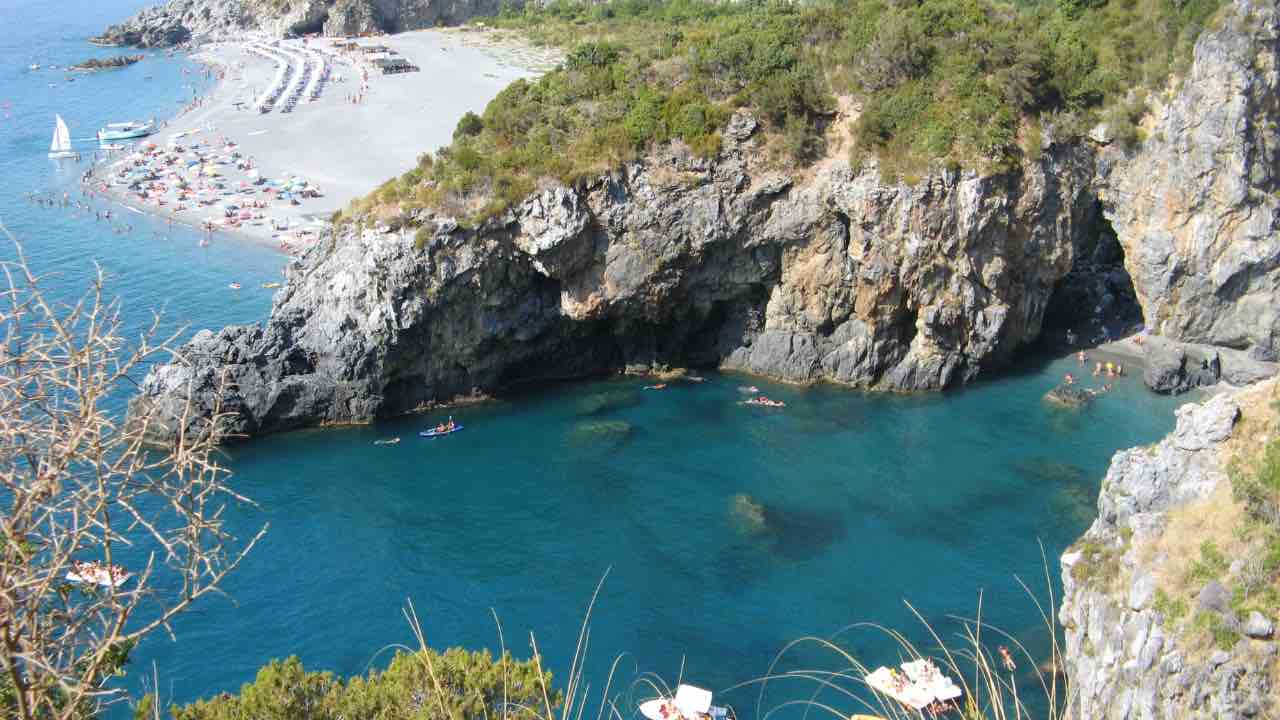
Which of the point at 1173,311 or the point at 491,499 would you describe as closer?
the point at 491,499

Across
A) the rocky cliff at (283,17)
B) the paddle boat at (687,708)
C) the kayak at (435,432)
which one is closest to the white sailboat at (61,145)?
the rocky cliff at (283,17)

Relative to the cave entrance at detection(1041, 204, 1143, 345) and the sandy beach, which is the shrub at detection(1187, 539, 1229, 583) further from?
the sandy beach

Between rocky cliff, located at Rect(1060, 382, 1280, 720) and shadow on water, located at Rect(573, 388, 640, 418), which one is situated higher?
rocky cliff, located at Rect(1060, 382, 1280, 720)

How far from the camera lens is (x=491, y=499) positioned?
129ft

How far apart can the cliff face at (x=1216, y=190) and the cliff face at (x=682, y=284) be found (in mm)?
3030

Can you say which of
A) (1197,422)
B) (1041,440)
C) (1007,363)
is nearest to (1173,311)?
(1007,363)

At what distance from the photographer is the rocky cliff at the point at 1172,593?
20609mm

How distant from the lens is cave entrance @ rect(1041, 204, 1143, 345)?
50344mm

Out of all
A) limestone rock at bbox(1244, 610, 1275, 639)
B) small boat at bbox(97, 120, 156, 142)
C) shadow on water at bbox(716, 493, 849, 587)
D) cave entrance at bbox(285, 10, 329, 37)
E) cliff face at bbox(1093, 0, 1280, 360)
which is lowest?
shadow on water at bbox(716, 493, 849, 587)

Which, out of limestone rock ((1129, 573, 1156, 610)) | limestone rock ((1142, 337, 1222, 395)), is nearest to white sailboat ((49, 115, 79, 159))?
limestone rock ((1142, 337, 1222, 395))

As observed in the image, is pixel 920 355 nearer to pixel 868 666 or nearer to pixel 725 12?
pixel 868 666

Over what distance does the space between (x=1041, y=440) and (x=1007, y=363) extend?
683 centimetres

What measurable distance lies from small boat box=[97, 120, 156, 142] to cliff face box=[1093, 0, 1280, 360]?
78.2 m

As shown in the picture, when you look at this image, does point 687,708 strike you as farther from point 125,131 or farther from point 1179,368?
point 125,131
